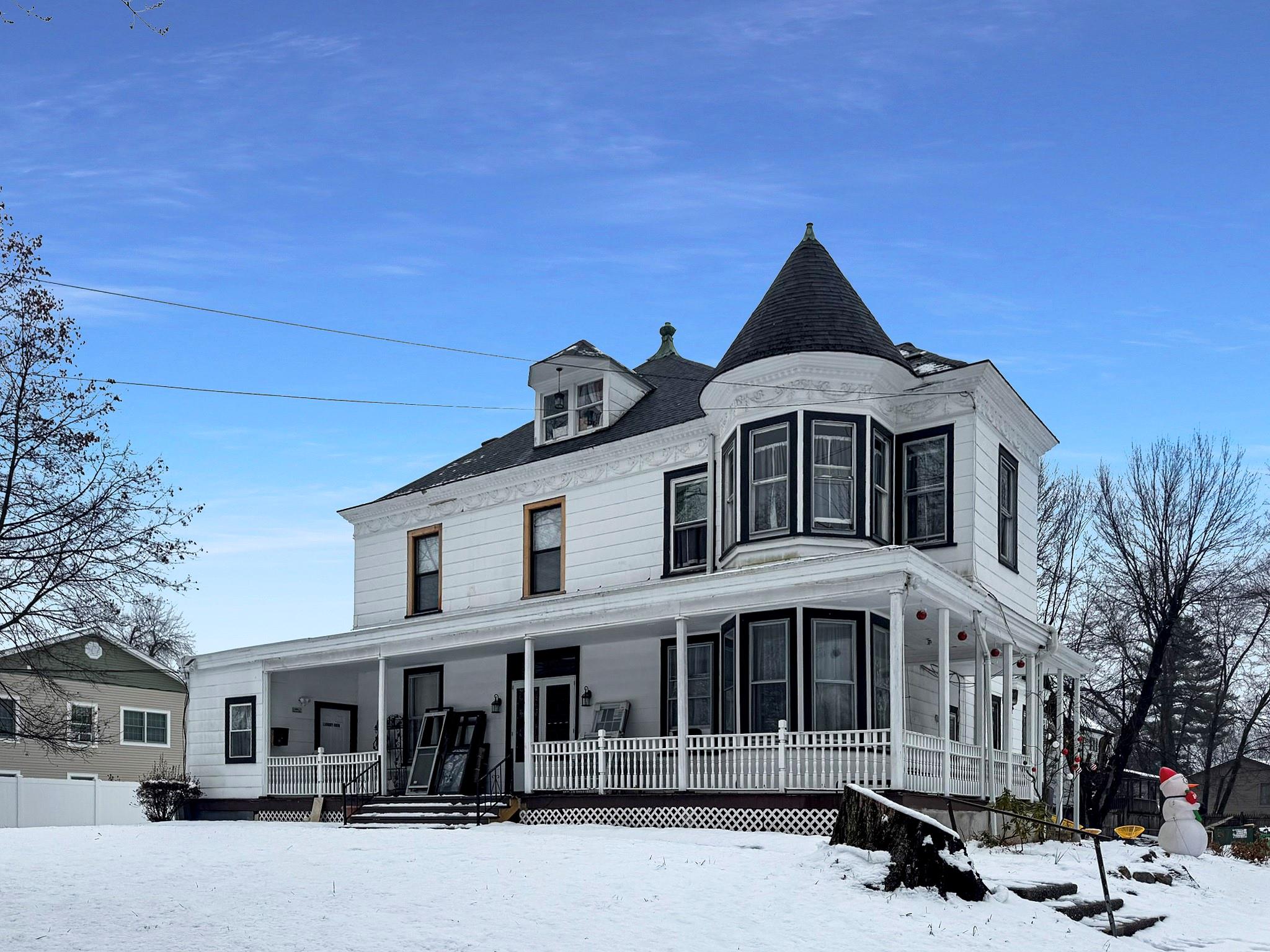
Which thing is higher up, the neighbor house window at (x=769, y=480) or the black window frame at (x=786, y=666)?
the neighbor house window at (x=769, y=480)

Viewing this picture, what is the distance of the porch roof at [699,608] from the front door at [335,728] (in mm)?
1750

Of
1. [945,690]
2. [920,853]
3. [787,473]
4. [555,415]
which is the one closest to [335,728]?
[555,415]

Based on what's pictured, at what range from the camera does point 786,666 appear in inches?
696

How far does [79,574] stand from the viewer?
19.7 m

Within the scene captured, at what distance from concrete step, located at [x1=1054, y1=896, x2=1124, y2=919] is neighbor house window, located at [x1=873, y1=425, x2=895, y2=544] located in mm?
7566

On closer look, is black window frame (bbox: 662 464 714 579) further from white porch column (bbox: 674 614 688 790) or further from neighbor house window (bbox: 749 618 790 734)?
white porch column (bbox: 674 614 688 790)

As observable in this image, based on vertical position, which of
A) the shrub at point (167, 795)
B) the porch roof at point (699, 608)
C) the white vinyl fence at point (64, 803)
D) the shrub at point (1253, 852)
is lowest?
the white vinyl fence at point (64, 803)

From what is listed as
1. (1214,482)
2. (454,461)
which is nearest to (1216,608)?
(1214,482)

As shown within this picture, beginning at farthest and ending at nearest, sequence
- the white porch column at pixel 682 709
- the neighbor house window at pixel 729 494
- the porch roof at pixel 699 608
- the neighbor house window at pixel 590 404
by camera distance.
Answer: the neighbor house window at pixel 590 404 → the neighbor house window at pixel 729 494 → the white porch column at pixel 682 709 → the porch roof at pixel 699 608

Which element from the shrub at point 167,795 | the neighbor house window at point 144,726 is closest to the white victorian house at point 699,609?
the shrub at point 167,795

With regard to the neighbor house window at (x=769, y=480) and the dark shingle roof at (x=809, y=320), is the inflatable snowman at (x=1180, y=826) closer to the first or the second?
the neighbor house window at (x=769, y=480)

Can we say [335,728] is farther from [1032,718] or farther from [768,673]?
[1032,718]

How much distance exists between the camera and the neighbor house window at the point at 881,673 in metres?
17.8

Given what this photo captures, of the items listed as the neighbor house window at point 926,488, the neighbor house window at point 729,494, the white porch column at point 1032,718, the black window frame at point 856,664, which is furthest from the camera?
the white porch column at point 1032,718
